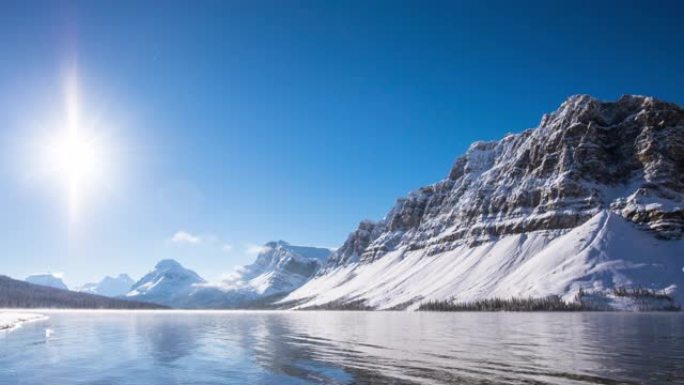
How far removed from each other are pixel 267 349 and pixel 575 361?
36023 mm

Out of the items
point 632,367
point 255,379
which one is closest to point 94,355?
point 255,379

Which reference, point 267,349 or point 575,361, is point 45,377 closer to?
point 267,349

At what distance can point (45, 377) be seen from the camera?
4206 centimetres

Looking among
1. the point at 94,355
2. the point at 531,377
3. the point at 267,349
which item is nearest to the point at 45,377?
the point at 94,355

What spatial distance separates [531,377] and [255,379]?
2037cm

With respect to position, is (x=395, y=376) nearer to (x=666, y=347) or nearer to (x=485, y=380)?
(x=485, y=380)

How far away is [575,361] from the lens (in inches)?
1747

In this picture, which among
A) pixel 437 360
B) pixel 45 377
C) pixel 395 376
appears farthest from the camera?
pixel 437 360

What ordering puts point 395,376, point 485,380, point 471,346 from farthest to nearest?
point 471,346 < point 395,376 < point 485,380

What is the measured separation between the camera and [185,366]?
1916 inches

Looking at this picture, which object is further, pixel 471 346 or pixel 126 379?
pixel 471 346

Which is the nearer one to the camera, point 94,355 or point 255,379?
point 255,379

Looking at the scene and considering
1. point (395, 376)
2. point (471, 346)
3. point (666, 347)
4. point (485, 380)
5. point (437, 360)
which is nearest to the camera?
point (485, 380)

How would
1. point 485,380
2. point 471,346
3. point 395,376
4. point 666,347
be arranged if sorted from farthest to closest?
point 471,346, point 666,347, point 395,376, point 485,380
